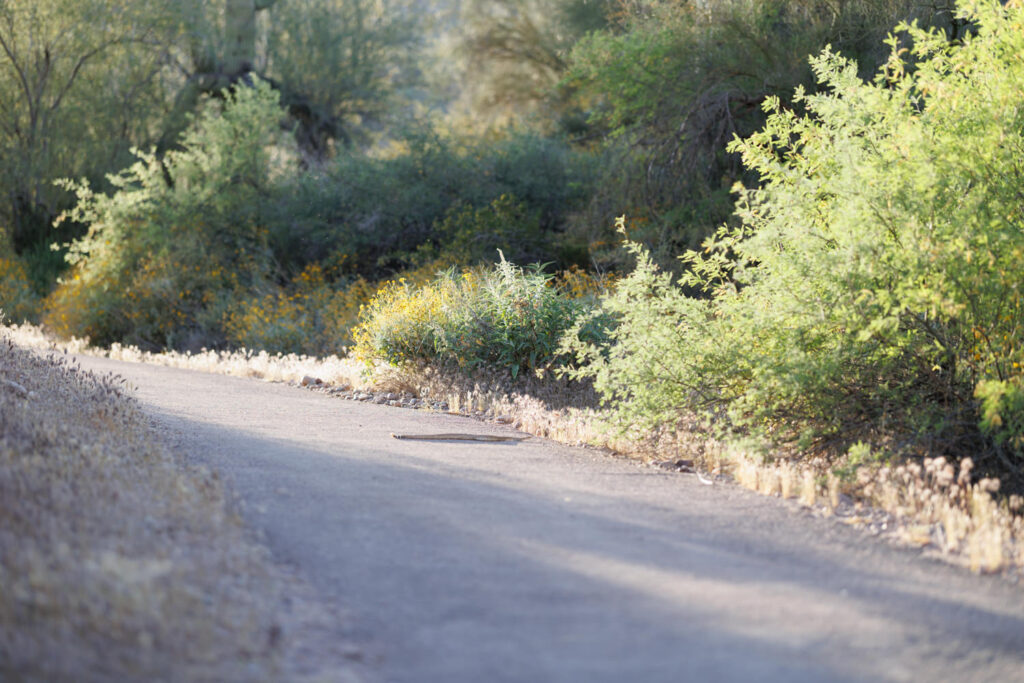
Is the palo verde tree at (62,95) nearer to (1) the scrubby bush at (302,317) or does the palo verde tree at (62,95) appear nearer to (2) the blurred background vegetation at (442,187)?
(2) the blurred background vegetation at (442,187)

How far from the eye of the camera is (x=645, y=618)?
149 inches

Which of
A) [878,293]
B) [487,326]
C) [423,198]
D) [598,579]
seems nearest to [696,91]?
[423,198]

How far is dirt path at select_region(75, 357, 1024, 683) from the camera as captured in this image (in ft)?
11.4

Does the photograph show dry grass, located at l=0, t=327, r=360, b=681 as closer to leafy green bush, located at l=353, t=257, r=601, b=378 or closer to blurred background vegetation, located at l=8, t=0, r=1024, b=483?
blurred background vegetation, located at l=8, t=0, r=1024, b=483

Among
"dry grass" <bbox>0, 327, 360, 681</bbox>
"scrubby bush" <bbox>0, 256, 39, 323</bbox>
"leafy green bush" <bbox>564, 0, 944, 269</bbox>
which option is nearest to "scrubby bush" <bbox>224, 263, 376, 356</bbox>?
"leafy green bush" <bbox>564, 0, 944, 269</bbox>

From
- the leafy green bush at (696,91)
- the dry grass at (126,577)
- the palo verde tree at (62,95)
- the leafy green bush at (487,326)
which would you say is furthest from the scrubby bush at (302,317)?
Result: the dry grass at (126,577)

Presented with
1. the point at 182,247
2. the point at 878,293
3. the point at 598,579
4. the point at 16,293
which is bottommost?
the point at 598,579

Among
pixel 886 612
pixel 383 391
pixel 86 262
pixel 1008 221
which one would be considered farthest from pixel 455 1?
pixel 886 612

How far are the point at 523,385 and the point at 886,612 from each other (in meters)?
6.51

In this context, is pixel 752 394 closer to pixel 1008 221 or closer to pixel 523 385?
pixel 1008 221

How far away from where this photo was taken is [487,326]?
10.6 m

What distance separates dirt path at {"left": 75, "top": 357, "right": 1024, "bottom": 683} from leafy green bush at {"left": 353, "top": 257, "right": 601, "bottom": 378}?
357cm

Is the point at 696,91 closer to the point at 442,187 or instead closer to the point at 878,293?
the point at 442,187

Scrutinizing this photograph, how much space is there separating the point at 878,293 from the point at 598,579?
3131mm
